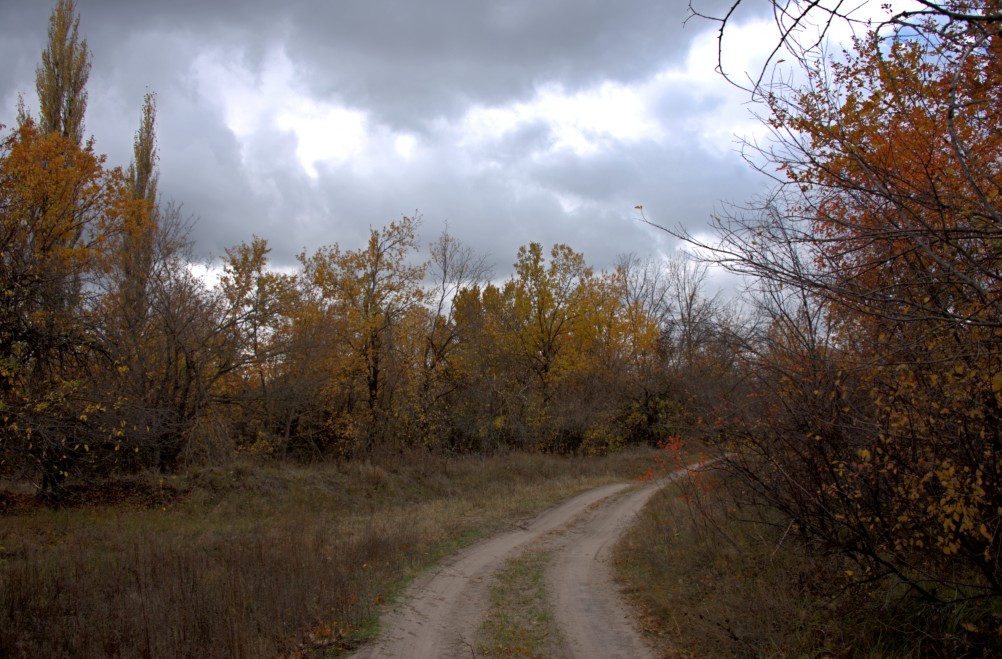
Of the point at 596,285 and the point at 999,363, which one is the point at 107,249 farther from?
the point at 596,285

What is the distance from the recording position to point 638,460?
27.8 m

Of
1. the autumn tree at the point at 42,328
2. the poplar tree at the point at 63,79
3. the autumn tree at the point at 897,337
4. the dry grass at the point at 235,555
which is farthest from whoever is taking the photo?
the poplar tree at the point at 63,79

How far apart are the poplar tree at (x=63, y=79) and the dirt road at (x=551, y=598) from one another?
2367 centimetres

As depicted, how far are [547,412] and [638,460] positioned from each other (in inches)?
192

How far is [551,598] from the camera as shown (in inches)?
339

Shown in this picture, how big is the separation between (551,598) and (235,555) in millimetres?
5319

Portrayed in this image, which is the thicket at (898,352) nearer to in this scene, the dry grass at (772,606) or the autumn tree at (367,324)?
the dry grass at (772,606)

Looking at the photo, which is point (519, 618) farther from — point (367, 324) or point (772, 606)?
point (367, 324)

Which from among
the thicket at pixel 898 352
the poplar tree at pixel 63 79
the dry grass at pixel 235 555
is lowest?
the dry grass at pixel 235 555

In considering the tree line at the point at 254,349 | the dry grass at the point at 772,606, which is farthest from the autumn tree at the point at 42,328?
the dry grass at the point at 772,606

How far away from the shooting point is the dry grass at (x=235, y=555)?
6.92 metres

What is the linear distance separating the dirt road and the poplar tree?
77.7 feet

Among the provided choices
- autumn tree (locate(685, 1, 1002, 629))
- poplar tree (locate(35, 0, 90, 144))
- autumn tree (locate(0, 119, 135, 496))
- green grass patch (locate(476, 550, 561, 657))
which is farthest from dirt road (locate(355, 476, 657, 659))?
poplar tree (locate(35, 0, 90, 144))

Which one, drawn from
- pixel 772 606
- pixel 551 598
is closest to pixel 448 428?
pixel 551 598
